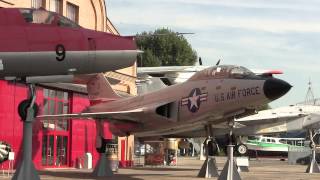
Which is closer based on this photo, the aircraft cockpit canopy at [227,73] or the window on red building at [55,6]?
the aircraft cockpit canopy at [227,73]

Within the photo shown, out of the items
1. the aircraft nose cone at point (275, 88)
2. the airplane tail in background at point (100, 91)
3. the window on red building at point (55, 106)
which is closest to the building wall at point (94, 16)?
the window on red building at point (55, 106)

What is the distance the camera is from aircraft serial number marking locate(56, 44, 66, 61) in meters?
11.2

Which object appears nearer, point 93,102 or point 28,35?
point 28,35

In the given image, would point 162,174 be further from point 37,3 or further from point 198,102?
point 37,3

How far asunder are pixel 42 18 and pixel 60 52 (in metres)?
1.04

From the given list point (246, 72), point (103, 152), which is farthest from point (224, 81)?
point (103, 152)

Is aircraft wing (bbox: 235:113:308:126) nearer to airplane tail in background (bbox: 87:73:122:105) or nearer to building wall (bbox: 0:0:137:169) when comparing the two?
building wall (bbox: 0:0:137:169)

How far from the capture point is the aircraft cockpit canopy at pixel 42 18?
11508mm

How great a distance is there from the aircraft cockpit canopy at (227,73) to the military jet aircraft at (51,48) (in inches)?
247

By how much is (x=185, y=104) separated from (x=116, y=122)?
180 inches

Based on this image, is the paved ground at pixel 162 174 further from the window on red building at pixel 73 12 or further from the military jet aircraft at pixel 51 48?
the window on red building at pixel 73 12

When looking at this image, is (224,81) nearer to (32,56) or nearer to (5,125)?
(32,56)

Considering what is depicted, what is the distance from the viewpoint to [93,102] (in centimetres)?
2494

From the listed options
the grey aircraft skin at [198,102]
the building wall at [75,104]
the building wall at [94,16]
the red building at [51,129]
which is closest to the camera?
the grey aircraft skin at [198,102]
